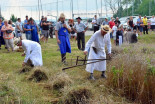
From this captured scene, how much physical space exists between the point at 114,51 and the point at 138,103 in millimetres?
3995

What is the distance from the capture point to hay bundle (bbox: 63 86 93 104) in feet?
14.3

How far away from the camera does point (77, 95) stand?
14.4ft

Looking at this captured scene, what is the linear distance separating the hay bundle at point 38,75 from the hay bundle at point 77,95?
1.90m

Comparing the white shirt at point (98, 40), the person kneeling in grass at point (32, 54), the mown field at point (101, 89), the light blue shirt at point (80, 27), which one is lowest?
the mown field at point (101, 89)

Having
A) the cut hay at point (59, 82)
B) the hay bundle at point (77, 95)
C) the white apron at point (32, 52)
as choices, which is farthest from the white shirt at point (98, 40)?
the white apron at point (32, 52)

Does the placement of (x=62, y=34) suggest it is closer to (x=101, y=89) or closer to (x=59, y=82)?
(x=59, y=82)

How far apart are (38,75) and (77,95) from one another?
7.12 feet

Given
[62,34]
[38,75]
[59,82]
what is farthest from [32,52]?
[59,82]

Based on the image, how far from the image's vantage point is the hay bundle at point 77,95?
4348 mm

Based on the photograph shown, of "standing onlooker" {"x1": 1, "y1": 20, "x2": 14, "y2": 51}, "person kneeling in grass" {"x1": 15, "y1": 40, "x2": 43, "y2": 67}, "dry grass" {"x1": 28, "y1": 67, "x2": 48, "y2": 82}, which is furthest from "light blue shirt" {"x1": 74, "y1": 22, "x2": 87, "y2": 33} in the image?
"dry grass" {"x1": 28, "y1": 67, "x2": 48, "y2": 82}

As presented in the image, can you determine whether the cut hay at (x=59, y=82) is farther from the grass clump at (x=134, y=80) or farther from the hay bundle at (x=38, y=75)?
the grass clump at (x=134, y=80)

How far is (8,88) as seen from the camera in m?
4.82

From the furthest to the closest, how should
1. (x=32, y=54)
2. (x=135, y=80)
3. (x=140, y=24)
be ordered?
1. (x=140, y=24)
2. (x=32, y=54)
3. (x=135, y=80)

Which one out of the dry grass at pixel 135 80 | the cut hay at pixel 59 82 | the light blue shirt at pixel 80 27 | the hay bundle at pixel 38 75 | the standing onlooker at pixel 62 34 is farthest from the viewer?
the light blue shirt at pixel 80 27
